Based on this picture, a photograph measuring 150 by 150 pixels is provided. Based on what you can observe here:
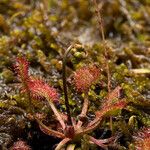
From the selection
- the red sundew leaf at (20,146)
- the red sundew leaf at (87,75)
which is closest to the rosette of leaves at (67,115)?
the red sundew leaf at (87,75)

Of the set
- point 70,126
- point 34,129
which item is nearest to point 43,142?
point 34,129

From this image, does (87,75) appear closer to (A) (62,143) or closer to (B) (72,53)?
(A) (62,143)

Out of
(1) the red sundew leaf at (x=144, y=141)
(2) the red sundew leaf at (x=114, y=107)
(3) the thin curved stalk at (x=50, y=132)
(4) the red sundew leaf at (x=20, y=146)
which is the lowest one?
(1) the red sundew leaf at (x=144, y=141)

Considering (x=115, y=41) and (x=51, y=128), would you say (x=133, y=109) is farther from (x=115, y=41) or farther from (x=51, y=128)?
(x=115, y=41)

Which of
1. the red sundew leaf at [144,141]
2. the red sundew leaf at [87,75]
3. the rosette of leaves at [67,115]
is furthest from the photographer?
the red sundew leaf at [87,75]

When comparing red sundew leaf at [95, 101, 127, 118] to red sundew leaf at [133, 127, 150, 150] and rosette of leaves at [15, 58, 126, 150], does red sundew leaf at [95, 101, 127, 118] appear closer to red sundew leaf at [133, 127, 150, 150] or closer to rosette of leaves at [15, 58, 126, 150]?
rosette of leaves at [15, 58, 126, 150]

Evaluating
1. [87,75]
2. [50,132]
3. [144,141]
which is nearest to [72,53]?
[87,75]

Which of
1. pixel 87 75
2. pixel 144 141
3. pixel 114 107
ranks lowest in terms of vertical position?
pixel 144 141

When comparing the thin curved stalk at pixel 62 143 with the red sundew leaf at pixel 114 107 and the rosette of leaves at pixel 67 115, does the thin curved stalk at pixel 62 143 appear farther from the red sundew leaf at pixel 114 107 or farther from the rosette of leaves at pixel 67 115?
the red sundew leaf at pixel 114 107

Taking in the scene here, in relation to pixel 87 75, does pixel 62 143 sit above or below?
below

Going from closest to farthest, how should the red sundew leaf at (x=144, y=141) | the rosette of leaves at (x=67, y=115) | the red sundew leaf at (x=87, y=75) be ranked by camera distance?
the red sundew leaf at (x=144, y=141) → the rosette of leaves at (x=67, y=115) → the red sundew leaf at (x=87, y=75)

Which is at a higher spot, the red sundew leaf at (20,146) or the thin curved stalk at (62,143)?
the red sundew leaf at (20,146)
